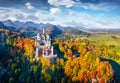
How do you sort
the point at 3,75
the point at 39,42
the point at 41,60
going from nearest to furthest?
1. the point at 3,75
2. the point at 41,60
3. the point at 39,42

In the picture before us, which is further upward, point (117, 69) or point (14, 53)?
point (14, 53)

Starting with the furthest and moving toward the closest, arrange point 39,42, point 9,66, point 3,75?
point 39,42, point 9,66, point 3,75

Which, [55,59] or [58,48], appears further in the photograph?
[58,48]

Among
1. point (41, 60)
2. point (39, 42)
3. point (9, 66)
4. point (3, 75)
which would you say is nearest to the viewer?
point (3, 75)

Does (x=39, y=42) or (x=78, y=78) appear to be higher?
(x=39, y=42)

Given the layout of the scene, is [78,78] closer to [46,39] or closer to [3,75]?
[3,75]

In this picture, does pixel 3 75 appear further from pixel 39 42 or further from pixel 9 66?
pixel 39 42

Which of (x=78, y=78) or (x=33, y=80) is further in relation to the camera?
(x=78, y=78)

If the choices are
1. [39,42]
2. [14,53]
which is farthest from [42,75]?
[39,42]

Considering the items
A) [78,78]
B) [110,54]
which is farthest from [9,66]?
[110,54]
